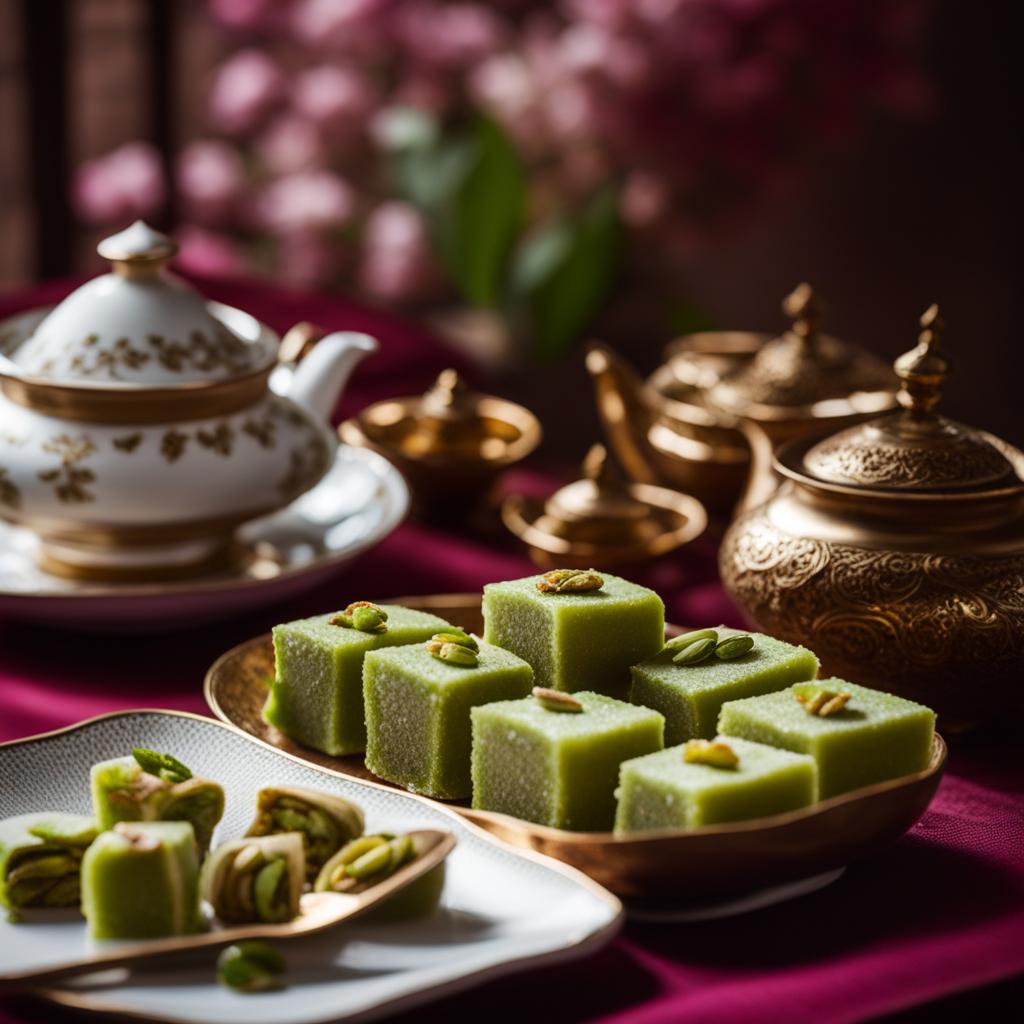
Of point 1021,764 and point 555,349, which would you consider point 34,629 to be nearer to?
point 1021,764

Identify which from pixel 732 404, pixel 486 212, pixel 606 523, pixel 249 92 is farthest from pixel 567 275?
pixel 606 523

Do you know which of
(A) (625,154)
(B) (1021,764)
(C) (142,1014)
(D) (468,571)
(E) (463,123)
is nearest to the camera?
(C) (142,1014)

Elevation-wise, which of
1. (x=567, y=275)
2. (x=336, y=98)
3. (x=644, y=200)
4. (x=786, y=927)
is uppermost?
(x=336, y=98)

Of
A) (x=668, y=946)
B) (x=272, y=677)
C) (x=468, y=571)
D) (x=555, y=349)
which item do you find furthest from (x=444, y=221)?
(x=668, y=946)

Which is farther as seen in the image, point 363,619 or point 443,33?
point 443,33

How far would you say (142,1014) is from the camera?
2.19ft

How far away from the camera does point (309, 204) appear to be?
2533 millimetres

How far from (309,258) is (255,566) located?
53.6 inches

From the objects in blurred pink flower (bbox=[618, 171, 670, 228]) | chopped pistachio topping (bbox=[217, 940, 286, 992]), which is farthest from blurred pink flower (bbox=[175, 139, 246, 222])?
chopped pistachio topping (bbox=[217, 940, 286, 992])

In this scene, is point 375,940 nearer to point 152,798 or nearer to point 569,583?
point 152,798

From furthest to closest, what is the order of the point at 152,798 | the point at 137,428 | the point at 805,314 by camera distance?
the point at 805,314, the point at 137,428, the point at 152,798

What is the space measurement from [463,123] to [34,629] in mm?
1635

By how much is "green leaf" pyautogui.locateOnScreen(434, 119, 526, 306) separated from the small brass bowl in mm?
693

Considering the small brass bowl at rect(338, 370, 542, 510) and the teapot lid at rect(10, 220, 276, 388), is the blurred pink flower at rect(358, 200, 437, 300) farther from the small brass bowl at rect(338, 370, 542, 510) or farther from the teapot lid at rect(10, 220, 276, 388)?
the teapot lid at rect(10, 220, 276, 388)
